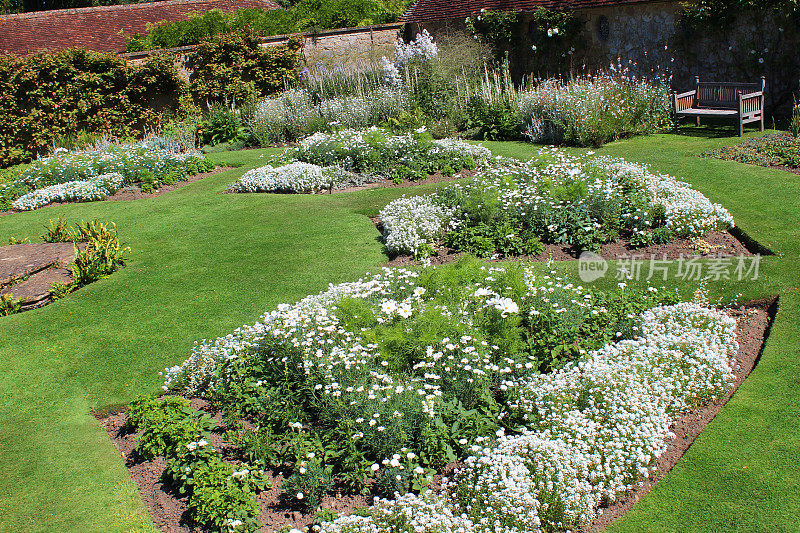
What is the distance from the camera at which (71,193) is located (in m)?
12.0

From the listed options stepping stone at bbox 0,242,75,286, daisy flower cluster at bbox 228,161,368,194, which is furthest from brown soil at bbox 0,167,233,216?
stepping stone at bbox 0,242,75,286

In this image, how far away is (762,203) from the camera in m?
8.37

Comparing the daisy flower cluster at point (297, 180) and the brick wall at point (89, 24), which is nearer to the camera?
the daisy flower cluster at point (297, 180)

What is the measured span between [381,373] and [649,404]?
1956mm

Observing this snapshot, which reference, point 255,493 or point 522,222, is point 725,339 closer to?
point 522,222

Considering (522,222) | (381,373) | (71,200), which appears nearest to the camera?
(381,373)

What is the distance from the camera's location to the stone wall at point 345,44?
65.4ft

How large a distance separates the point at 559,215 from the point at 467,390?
3704mm

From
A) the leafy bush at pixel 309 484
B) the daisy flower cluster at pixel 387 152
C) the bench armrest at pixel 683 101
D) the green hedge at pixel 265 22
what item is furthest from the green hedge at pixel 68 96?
the leafy bush at pixel 309 484

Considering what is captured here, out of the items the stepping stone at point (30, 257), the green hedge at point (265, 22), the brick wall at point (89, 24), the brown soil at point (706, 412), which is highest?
the brick wall at point (89, 24)

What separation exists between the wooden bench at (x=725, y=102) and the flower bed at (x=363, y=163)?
5.20 m

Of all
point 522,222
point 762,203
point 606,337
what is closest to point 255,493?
point 606,337

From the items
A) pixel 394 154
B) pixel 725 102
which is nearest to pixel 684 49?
pixel 725 102

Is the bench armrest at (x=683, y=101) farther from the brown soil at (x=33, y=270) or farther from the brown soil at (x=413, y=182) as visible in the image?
the brown soil at (x=33, y=270)
